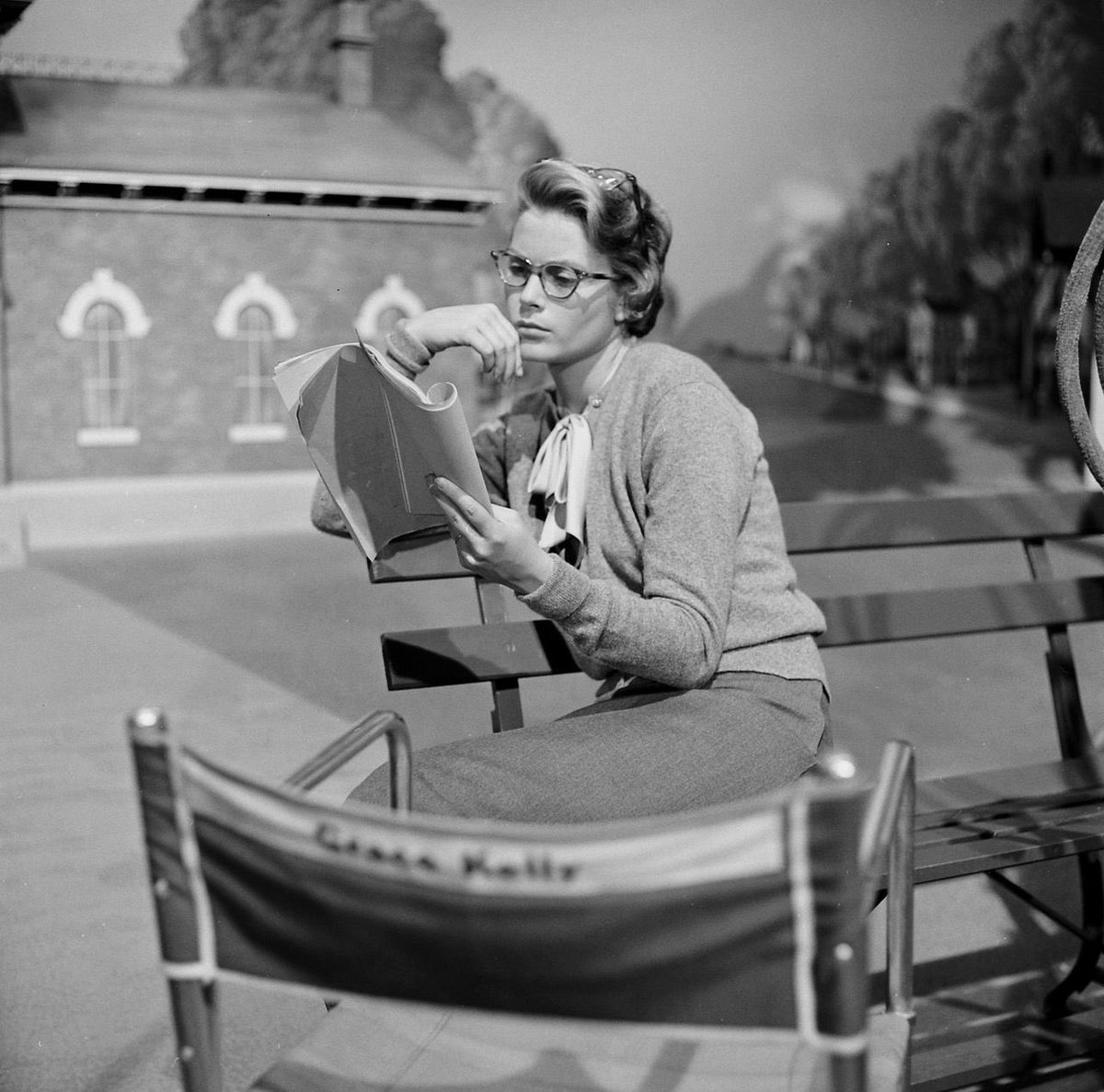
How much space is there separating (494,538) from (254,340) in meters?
11.4

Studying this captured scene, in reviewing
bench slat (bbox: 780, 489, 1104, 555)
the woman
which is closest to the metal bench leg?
bench slat (bbox: 780, 489, 1104, 555)

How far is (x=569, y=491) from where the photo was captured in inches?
74.0

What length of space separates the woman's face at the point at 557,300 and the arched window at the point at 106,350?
35.1 ft

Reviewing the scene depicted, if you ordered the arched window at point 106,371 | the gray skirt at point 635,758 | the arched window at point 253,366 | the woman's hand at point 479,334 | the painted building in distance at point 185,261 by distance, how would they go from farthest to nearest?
the arched window at point 253,366, the arched window at point 106,371, the painted building in distance at point 185,261, the woman's hand at point 479,334, the gray skirt at point 635,758

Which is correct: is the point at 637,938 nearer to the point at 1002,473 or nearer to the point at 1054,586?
the point at 1054,586

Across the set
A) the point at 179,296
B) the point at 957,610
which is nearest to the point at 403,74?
the point at 179,296

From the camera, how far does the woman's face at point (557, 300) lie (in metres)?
1.84

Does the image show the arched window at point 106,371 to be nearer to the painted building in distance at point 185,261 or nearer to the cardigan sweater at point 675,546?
the painted building in distance at point 185,261

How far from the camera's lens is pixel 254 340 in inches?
495

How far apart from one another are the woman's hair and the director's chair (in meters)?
0.96

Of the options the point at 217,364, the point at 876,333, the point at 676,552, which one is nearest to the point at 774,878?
the point at 676,552

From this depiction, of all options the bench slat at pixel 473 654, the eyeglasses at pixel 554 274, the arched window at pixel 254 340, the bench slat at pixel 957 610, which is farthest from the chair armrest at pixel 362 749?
the arched window at pixel 254 340

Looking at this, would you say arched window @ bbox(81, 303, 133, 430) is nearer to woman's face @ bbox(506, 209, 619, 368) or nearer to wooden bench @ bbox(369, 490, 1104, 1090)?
wooden bench @ bbox(369, 490, 1104, 1090)

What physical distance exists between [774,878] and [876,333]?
15736 millimetres
